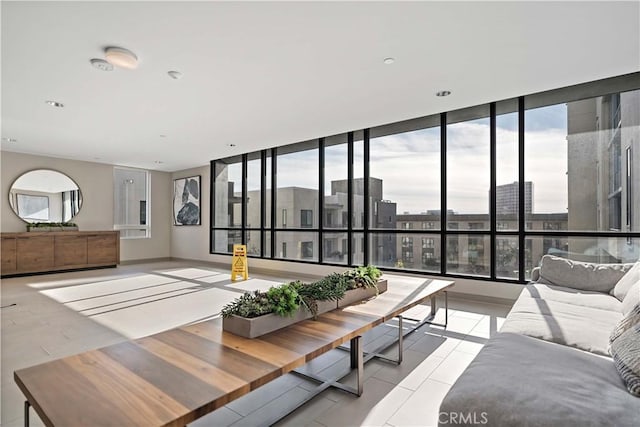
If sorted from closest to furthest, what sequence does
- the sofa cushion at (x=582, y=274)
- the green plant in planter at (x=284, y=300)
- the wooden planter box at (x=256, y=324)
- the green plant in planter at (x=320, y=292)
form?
the wooden planter box at (x=256, y=324), the green plant in planter at (x=284, y=300), the green plant in planter at (x=320, y=292), the sofa cushion at (x=582, y=274)

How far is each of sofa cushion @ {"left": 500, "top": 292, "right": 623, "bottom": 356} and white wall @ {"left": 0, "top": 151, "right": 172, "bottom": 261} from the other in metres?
8.67

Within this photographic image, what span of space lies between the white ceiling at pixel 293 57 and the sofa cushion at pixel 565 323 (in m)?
2.15

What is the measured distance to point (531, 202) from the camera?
422cm

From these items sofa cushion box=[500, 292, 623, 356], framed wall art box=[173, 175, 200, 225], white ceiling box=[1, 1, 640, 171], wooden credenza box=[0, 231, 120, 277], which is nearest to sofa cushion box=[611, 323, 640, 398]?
sofa cushion box=[500, 292, 623, 356]

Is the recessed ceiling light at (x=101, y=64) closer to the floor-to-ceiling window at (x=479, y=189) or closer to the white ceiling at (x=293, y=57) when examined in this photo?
the white ceiling at (x=293, y=57)

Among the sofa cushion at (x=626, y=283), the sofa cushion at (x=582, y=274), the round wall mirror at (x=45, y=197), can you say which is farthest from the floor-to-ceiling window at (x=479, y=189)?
the round wall mirror at (x=45, y=197)

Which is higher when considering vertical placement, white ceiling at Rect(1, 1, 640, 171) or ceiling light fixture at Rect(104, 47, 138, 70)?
white ceiling at Rect(1, 1, 640, 171)

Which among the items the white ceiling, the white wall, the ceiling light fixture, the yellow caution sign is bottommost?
the yellow caution sign

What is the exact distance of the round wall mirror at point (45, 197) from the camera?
6.82m

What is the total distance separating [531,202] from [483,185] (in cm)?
61

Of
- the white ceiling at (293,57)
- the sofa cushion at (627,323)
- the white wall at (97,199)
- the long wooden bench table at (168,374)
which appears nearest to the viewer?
the long wooden bench table at (168,374)

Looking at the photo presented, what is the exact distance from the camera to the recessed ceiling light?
3.03 m

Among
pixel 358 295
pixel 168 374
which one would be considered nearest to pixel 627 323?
pixel 358 295

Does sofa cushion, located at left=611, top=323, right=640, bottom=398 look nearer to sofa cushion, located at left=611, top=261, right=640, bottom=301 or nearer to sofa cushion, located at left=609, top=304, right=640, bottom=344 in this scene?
sofa cushion, located at left=609, top=304, right=640, bottom=344
